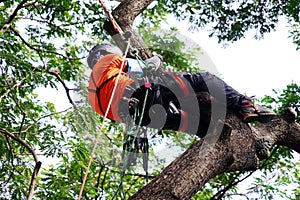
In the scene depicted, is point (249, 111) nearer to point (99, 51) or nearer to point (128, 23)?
point (99, 51)

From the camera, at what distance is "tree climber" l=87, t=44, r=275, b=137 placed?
8.72 ft

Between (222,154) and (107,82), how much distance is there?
911mm

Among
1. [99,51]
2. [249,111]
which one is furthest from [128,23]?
[249,111]

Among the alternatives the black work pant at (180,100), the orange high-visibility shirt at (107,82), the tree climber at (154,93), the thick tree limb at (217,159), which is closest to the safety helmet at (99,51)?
the tree climber at (154,93)

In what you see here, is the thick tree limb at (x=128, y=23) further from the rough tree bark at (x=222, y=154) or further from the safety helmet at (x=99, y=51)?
the safety helmet at (x=99, y=51)

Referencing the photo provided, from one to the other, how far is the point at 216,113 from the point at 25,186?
2.61 meters

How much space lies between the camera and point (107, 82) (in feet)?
8.64

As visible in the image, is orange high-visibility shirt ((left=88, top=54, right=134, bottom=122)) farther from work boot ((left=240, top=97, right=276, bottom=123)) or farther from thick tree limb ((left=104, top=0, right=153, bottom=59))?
work boot ((left=240, top=97, right=276, bottom=123))

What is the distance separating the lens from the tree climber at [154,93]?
2.66 meters

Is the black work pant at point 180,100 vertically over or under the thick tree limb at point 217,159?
over

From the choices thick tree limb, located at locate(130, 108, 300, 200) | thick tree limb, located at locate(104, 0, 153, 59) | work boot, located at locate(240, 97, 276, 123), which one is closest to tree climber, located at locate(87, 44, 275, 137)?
work boot, located at locate(240, 97, 276, 123)

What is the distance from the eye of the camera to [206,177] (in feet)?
7.77

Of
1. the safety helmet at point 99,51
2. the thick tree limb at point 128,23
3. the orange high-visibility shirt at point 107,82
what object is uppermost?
the thick tree limb at point 128,23

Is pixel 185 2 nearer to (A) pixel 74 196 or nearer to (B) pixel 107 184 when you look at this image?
(B) pixel 107 184
